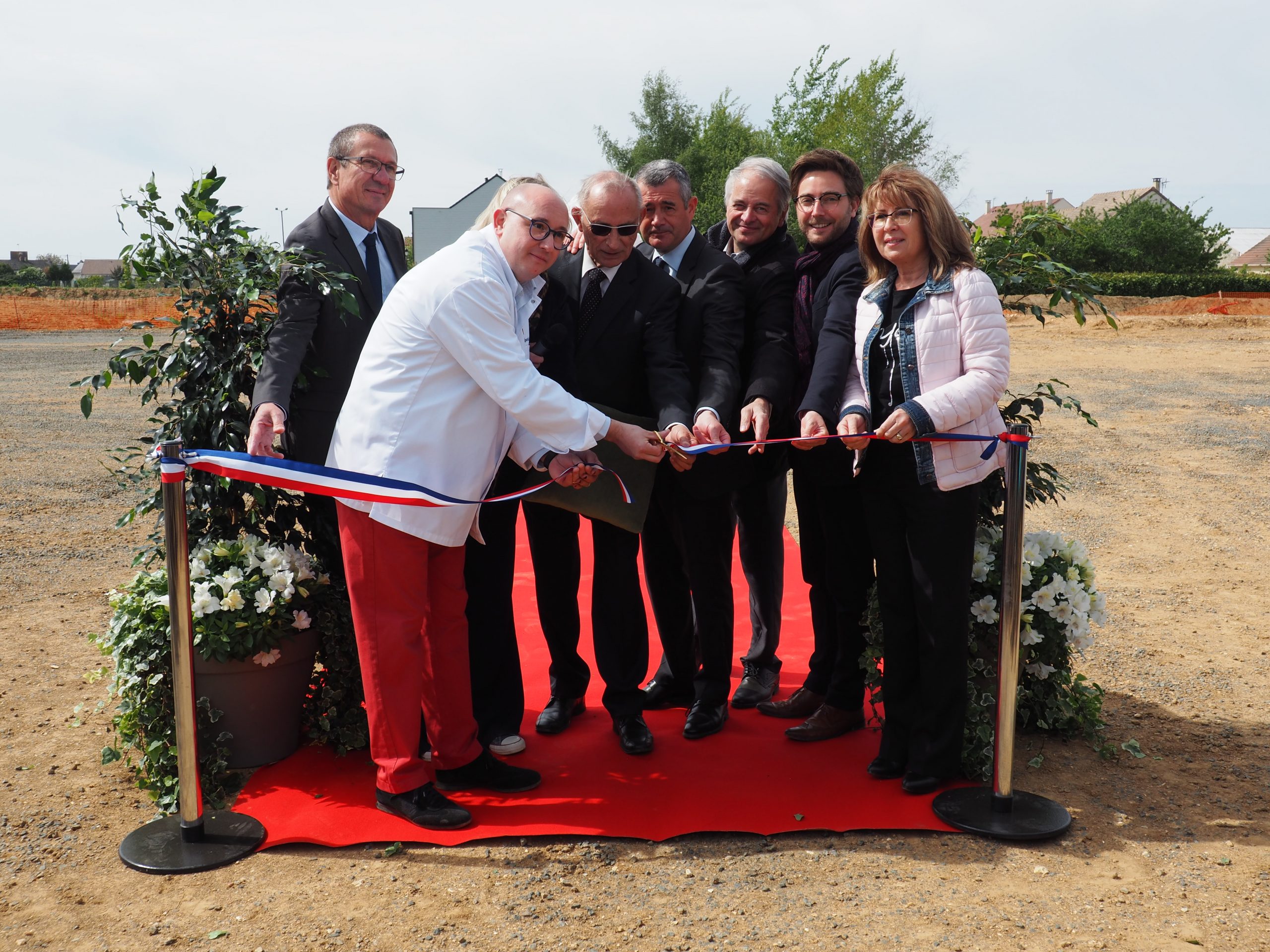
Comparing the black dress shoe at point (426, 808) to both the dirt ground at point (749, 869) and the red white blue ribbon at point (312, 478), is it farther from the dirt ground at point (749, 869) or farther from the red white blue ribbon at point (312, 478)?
the red white blue ribbon at point (312, 478)

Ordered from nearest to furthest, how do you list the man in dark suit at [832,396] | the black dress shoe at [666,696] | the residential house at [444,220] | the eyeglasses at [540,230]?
1. the eyeglasses at [540,230]
2. the man in dark suit at [832,396]
3. the black dress shoe at [666,696]
4. the residential house at [444,220]

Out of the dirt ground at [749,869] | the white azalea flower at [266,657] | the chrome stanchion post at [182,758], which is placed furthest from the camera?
the white azalea flower at [266,657]

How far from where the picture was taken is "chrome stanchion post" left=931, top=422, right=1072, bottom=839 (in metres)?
3.25

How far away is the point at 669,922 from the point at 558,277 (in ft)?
7.79

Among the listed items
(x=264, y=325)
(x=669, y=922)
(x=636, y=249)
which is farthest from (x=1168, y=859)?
(x=264, y=325)

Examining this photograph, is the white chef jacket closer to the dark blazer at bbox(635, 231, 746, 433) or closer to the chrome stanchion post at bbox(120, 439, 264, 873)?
the chrome stanchion post at bbox(120, 439, 264, 873)

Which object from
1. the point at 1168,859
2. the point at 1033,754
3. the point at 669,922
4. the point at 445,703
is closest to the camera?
the point at 669,922

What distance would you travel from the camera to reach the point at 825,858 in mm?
3150

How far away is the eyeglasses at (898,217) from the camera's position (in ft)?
11.2

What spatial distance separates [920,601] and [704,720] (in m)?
1.07

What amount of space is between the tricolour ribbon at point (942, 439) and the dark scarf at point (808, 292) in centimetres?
42

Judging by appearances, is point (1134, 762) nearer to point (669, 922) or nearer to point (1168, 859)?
point (1168, 859)

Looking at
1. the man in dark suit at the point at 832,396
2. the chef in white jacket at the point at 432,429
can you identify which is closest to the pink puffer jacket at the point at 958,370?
the man in dark suit at the point at 832,396

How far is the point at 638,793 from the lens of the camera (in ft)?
11.8
